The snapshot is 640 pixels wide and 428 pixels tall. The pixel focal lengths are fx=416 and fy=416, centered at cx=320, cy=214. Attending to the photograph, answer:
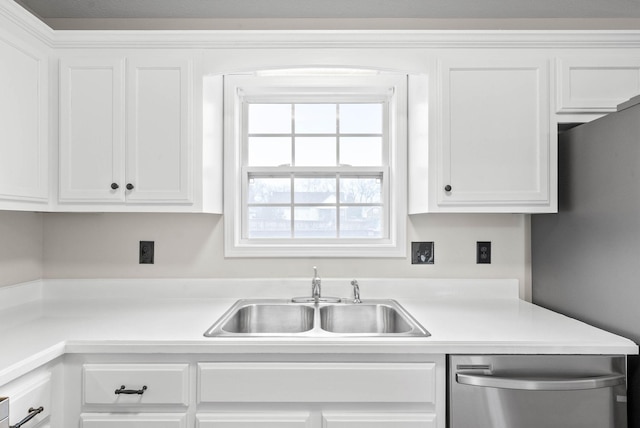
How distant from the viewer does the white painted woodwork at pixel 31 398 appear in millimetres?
1167

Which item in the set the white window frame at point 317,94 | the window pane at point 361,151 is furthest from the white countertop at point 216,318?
the window pane at point 361,151

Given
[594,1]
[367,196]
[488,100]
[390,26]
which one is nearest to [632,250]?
[488,100]

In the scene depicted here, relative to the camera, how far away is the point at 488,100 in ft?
6.03

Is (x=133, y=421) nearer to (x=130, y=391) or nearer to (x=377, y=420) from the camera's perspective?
(x=130, y=391)

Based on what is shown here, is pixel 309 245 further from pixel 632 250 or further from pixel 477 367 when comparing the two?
pixel 632 250

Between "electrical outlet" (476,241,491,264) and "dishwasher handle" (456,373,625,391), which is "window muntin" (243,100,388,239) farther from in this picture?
"dishwasher handle" (456,373,625,391)

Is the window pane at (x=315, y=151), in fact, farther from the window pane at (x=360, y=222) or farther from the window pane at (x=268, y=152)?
the window pane at (x=360, y=222)

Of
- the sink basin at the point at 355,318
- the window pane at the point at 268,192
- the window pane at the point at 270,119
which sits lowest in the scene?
the sink basin at the point at 355,318

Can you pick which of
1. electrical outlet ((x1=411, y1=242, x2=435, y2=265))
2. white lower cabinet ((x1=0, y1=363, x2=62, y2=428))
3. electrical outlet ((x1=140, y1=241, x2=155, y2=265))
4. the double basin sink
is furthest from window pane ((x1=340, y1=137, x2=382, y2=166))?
white lower cabinet ((x1=0, y1=363, x2=62, y2=428))

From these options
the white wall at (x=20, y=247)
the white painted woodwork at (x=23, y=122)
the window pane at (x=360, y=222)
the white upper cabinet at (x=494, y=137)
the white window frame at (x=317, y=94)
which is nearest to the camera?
the white painted woodwork at (x=23, y=122)

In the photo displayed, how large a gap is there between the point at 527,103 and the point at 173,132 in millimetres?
1573

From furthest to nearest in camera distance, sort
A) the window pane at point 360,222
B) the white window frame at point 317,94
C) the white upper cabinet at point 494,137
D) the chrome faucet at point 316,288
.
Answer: the window pane at point 360,222
the white window frame at point 317,94
the chrome faucet at point 316,288
the white upper cabinet at point 494,137

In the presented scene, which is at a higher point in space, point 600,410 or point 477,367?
point 477,367

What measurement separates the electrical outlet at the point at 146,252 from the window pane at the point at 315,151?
903 mm
